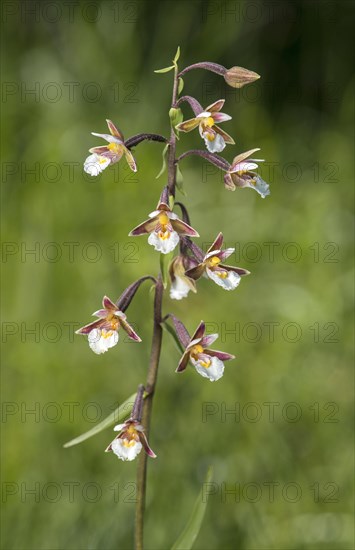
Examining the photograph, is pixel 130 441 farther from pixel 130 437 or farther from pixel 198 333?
pixel 198 333

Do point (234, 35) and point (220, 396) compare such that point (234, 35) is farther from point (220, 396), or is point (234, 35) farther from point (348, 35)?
point (220, 396)

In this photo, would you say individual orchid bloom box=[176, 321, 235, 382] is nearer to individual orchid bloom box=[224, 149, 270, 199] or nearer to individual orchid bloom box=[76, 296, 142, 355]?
individual orchid bloom box=[76, 296, 142, 355]

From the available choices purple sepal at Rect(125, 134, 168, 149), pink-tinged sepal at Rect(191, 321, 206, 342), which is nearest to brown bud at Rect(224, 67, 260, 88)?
→ purple sepal at Rect(125, 134, 168, 149)

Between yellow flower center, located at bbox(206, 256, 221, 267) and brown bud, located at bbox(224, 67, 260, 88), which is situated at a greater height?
brown bud, located at bbox(224, 67, 260, 88)

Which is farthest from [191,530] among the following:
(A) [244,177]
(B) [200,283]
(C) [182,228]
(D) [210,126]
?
(B) [200,283]

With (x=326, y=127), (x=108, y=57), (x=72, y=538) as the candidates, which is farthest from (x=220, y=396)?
(x=326, y=127)

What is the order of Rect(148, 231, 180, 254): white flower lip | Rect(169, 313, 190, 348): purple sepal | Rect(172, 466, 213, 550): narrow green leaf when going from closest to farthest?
1. Rect(148, 231, 180, 254): white flower lip
2. Rect(169, 313, 190, 348): purple sepal
3. Rect(172, 466, 213, 550): narrow green leaf
